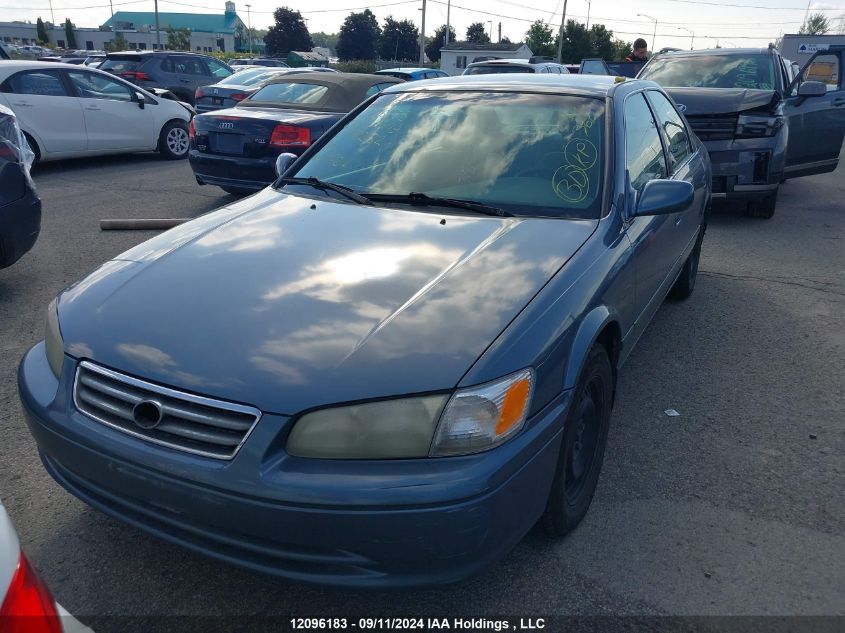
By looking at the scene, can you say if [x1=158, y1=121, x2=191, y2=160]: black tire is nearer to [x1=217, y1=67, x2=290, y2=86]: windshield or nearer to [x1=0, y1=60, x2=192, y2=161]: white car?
[x1=0, y1=60, x2=192, y2=161]: white car

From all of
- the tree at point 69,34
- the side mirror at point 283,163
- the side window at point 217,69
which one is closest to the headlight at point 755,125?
the side mirror at point 283,163

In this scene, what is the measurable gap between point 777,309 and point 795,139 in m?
4.25

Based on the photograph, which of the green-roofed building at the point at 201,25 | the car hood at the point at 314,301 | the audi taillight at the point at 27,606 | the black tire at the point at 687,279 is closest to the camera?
the audi taillight at the point at 27,606

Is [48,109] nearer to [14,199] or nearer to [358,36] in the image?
[14,199]

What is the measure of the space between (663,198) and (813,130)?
22.2 ft

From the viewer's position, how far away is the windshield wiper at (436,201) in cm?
317

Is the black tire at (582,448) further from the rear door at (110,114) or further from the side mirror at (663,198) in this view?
the rear door at (110,114)

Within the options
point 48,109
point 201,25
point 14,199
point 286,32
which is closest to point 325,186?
point 14,199

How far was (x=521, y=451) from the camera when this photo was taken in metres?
2.13

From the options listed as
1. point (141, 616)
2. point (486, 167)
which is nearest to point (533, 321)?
point (486, 167)

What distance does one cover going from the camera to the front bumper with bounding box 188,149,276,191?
7512 millimetres

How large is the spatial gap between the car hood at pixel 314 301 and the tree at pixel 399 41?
9086cm

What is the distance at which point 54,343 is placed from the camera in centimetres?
249

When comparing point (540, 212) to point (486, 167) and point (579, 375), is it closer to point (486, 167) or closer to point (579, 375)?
point (486, 167)
